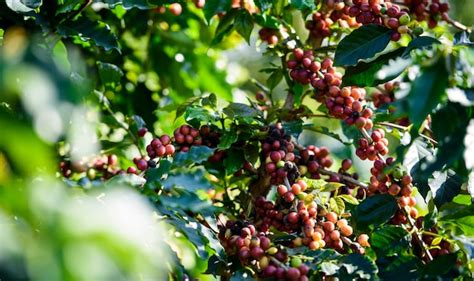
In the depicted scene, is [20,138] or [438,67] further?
[438,67]

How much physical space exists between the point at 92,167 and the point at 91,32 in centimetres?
38

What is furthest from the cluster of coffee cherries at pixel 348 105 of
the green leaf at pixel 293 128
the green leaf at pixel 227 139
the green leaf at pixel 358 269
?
the green leaf at pixel 358 269

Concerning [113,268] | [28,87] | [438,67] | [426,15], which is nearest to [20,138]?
[28,87]

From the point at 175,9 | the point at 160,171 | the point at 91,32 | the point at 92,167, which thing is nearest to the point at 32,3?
the point at 91,32

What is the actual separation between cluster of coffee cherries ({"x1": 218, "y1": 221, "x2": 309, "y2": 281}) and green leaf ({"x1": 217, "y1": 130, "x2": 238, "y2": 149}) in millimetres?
160

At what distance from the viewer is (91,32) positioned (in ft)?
5.48

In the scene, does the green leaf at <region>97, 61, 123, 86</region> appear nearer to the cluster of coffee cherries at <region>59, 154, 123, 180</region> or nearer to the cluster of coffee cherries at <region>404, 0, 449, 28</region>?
the cluster of coffee cherries at <region>59, 154, 123, 180</region>

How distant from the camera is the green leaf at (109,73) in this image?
184 centimetres

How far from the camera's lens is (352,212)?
56.0 inches

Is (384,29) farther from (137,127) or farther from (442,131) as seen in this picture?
(137,127)

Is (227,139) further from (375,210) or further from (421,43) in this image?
(421,43)

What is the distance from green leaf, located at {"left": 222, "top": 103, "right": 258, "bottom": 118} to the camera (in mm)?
1562

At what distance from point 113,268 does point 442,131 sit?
59 cm

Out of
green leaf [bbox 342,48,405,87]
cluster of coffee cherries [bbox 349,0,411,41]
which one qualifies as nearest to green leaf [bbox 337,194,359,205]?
green leaf [bbox 342,48,405,87]
